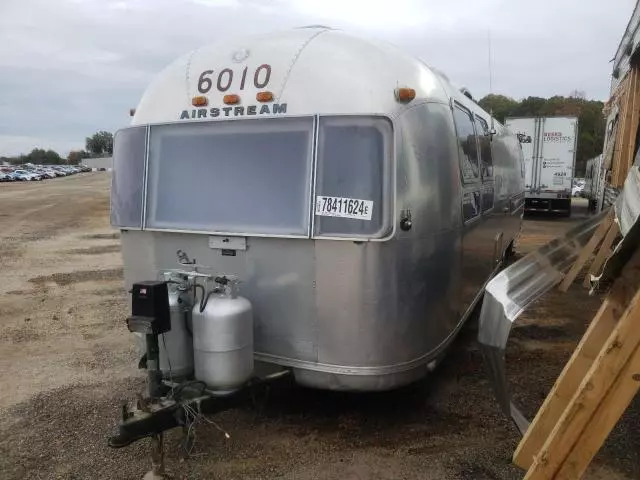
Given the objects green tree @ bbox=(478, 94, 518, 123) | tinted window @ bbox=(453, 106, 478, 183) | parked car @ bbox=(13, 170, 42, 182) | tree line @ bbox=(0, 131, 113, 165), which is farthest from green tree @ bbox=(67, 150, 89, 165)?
tinted window @ bbox=(453, 106, 478, 183)

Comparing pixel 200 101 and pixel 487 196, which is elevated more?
pixel 200 101

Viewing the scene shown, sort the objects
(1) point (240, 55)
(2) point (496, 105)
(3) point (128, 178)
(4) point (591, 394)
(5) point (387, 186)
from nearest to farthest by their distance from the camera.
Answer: (4) point (591, 394) < (5) point (387, 186) < (1) point (240, 55) < (3) point (128, 178) < (2) point (496, 105)

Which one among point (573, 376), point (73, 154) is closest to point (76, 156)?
point (73, 154)

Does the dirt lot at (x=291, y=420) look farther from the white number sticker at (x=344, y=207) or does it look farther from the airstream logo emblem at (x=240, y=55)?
the airstream logo emblem at (x=240, y=55)

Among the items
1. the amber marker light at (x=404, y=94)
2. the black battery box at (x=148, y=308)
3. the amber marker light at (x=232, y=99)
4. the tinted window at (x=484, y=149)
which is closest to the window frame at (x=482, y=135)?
the tinted window at (x=484, y=149)

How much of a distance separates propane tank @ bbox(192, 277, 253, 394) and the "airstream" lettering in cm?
114

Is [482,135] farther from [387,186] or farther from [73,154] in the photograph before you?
[73,154]

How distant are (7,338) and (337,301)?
487cm

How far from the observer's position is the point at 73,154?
13425 cm

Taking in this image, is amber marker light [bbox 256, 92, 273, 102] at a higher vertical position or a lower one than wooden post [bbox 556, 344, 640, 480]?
higher

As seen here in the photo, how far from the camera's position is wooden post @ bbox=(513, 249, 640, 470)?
7.50 feet

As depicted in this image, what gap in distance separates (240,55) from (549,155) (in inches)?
749

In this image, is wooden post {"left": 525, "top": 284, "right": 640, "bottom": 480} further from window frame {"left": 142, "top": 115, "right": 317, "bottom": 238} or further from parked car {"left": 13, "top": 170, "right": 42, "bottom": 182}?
parked car {"left": 13, "top": 170, "right": 42, "bottom": 182}

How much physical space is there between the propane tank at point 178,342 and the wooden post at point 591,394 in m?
2.36
